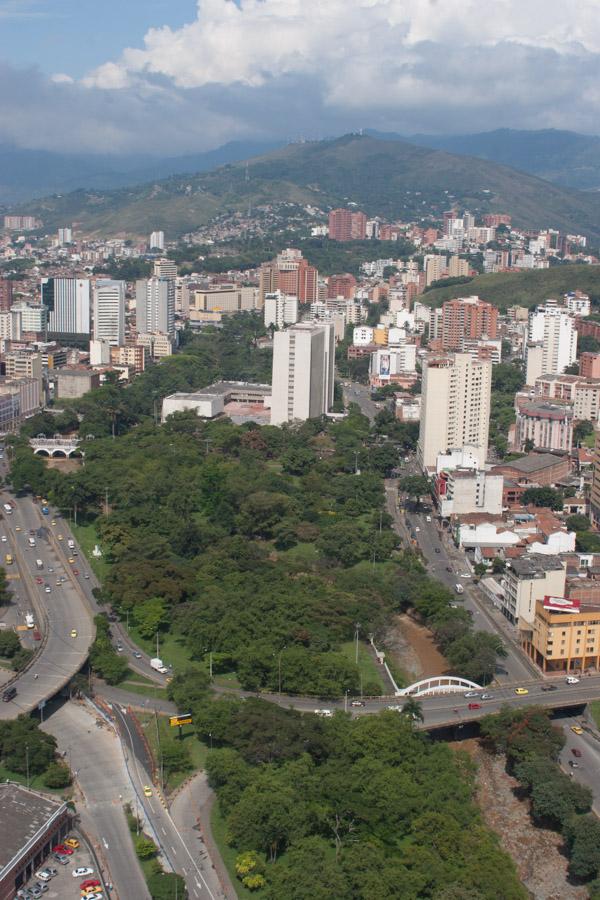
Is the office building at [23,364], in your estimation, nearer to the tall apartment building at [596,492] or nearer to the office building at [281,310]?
the office building at [281,310]

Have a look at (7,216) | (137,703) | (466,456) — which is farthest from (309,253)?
(137,703)

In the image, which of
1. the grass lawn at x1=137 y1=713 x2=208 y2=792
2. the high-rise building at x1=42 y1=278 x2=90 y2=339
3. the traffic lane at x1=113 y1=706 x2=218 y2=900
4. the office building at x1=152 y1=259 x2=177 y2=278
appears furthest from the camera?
the office building at x1=152 y1=259 x2=177 y2=278

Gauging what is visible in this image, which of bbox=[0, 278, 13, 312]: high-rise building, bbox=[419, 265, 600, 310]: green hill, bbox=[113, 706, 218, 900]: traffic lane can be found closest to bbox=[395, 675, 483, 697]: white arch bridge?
bbox=[113, 706, 218, 900]: traffic lane

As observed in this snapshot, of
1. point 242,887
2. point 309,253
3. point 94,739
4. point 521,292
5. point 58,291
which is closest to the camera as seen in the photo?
point 242,887

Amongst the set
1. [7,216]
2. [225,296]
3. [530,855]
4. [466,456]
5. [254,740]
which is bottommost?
[530,855]

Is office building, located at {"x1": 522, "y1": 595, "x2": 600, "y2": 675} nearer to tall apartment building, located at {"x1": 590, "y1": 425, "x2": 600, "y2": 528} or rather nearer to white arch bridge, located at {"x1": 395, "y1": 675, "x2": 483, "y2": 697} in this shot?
white arch bridge, located at {"x1": 395, "y1": 675, "x2": 483, "y2": 697}

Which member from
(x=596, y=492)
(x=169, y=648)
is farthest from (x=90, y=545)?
(x=596, y=492)

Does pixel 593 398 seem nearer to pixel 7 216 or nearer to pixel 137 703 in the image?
pixel 137 703
